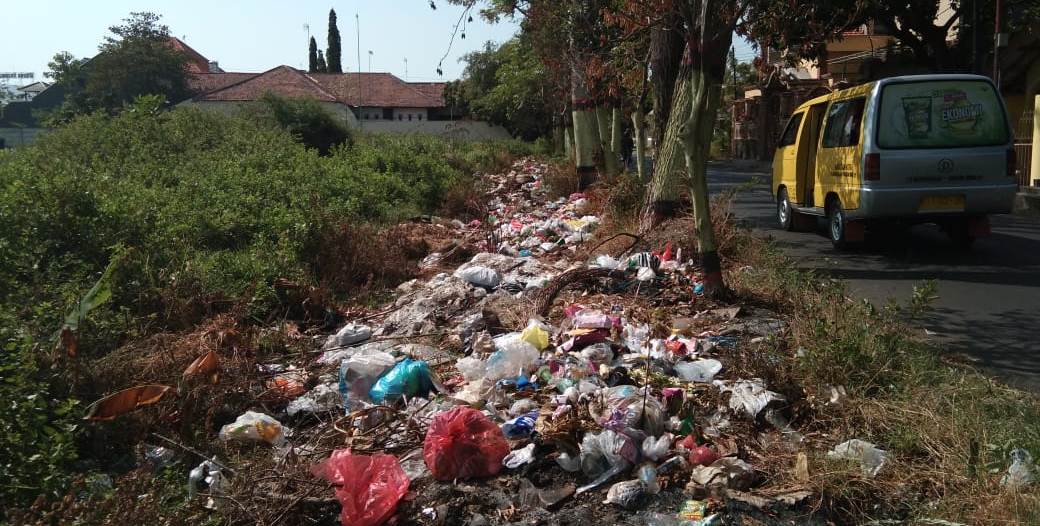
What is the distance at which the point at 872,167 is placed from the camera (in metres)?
8.37

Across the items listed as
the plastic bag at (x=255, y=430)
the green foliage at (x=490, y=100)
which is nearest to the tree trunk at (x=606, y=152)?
the plastic bag at (x=255, y=430)

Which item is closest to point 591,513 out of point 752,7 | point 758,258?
point 758,258

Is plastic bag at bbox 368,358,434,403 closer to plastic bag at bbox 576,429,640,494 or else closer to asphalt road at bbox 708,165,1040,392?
plastic bag at bbox 576,429,640,494

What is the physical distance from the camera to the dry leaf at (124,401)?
440 centimetres

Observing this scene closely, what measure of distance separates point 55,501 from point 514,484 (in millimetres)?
1910

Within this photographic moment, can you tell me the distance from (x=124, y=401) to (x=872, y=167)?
23.2ft

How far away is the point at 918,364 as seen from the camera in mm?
4309

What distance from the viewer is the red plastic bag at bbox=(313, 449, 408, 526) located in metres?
3.53

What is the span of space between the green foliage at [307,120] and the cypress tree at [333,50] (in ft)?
131

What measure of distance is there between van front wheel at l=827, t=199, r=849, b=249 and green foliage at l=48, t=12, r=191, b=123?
142ft

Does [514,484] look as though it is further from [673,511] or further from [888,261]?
[888,261]

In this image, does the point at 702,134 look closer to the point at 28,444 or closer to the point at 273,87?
the point at 28,444

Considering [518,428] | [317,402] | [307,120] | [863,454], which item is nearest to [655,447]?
[518,428]

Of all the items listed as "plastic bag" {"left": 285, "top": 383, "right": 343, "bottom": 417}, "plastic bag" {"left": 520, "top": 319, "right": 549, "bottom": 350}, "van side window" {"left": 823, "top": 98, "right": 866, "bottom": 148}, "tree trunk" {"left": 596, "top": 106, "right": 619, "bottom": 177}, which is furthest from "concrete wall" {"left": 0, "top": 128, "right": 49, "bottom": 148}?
"plastic bag" {"left": 520, "top": 319, "right": 549, "bottom": 350}
